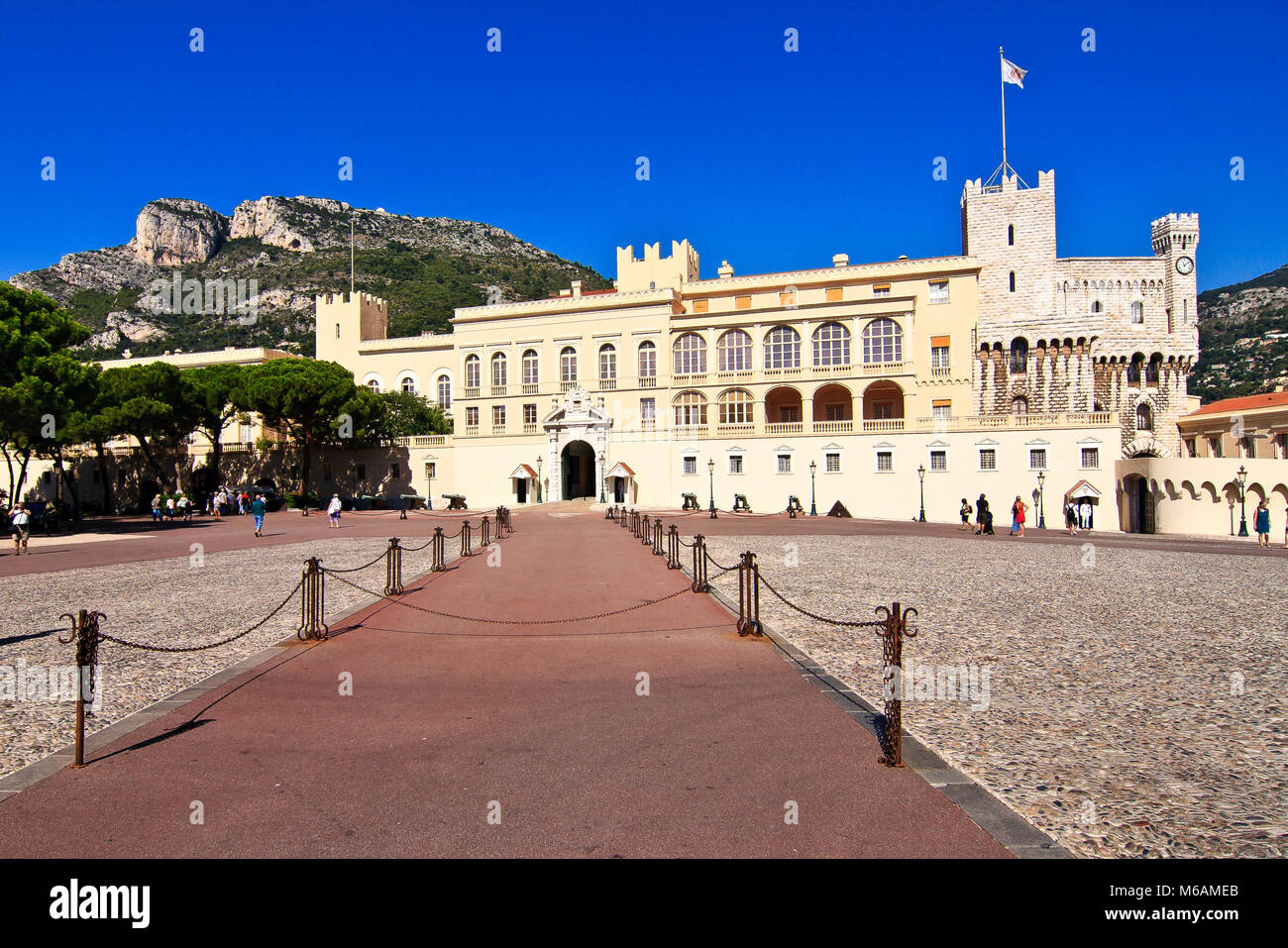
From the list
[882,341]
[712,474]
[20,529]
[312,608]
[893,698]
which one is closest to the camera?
[893,698]

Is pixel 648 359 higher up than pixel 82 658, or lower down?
higher up

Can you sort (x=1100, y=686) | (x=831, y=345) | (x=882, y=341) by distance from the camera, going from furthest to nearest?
(x=831, y=345), (x=882, y=341), (x=1100, y=686)

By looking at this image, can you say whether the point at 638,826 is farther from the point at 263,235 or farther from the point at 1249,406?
the point at 263,235

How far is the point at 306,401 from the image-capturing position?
1997 inches

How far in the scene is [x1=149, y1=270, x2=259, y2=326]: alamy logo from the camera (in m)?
99.4

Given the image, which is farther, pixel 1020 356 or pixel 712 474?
pixel 1020 356

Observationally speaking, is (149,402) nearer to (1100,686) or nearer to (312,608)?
(312,608)

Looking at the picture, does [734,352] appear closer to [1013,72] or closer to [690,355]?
[690,355]

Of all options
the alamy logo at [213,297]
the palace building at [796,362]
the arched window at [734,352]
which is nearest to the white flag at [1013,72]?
the palace building at [796,362]

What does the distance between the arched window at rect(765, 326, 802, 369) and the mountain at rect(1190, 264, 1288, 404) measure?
53563 millimetres

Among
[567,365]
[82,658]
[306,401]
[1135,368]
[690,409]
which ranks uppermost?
[567,365]

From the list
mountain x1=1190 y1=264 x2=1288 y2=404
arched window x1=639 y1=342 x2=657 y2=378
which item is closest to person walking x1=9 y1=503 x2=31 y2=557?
arched window x1=639 y1=342 x2=657 y2=378
